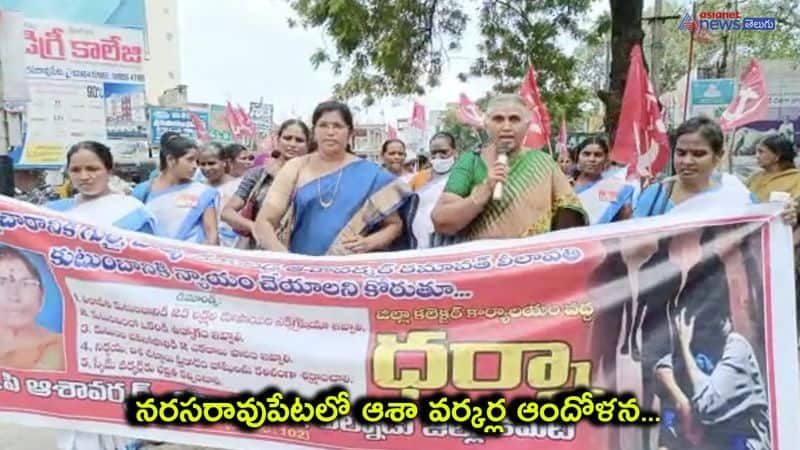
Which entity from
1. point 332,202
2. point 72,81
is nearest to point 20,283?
point 332,202

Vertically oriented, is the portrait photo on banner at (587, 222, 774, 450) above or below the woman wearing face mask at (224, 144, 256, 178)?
below

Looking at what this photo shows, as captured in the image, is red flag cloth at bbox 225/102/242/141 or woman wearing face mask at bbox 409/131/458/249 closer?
woman wearing face mask at bbox 409/131/458/249

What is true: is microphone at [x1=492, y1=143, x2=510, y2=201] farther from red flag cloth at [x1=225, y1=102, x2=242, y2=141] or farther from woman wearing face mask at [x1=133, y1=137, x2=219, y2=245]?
red flag cloth at [x1=225, y1=102, x2=242, y2=141]

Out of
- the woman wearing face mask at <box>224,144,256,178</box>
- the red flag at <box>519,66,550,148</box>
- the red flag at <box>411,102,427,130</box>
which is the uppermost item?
Answer: the red flag at <box>411,102,427,130</box>

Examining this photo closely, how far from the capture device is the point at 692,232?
2459mm

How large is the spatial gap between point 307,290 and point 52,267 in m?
0.93

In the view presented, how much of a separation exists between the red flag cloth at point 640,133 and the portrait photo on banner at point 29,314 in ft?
10.3

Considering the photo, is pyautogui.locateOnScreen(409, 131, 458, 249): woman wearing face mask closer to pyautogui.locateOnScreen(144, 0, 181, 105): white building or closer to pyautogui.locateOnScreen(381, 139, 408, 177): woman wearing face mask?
pyautogui.locateOnScreen(381, 139, 408, 177): woman wearing face mask

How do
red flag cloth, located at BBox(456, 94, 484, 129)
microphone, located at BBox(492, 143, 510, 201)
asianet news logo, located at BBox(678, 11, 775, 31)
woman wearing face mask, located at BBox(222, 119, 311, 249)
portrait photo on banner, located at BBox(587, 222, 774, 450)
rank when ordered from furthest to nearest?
red flag cloth, located at BBox(456, 94, 484, 129), asianet news logo, located at BBox(678, 11, 775, 31), woman wearing face mask, located at BBox(222, 119, 311, 249), microphone, located at BBox(492, 143, 510, 201), portrait photo on banner, located at BBox(587, 222, 774, 450)

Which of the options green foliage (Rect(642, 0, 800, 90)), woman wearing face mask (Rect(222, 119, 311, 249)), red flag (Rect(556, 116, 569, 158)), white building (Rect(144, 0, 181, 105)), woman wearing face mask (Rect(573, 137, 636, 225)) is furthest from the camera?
white building (Rect(144, 0, 181, 105))

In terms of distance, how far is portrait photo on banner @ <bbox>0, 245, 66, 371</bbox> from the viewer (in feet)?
9.33

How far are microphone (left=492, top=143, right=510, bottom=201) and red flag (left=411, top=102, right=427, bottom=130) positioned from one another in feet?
36.7

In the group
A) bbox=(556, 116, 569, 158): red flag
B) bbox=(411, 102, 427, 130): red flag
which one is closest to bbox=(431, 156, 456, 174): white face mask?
bbox=(556, 116, 569, 158): red flag
